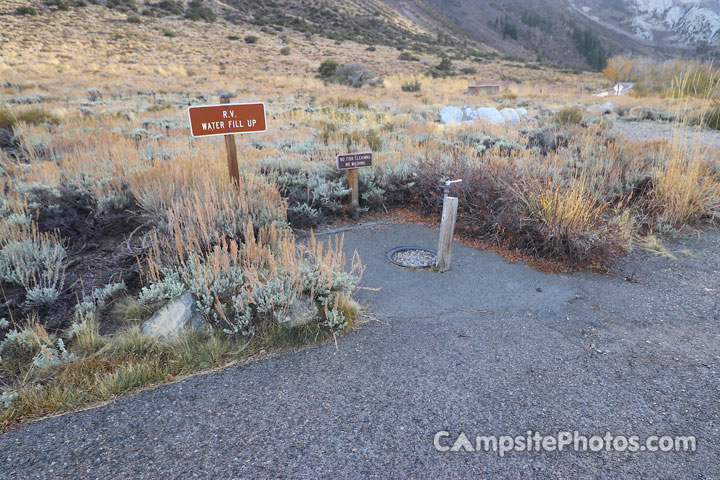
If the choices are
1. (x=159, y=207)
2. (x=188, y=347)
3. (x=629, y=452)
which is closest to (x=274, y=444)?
(x=188, y=347)

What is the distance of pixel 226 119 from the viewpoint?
4926mm

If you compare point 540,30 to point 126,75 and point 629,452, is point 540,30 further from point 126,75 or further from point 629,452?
point 629,452

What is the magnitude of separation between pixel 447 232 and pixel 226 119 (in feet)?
9.63

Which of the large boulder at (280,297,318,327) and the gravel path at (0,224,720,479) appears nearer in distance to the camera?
the gravel path at (0,224,720,479)

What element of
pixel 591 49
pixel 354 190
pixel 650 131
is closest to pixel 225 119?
pixel 354 190

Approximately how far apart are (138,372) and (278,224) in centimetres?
255

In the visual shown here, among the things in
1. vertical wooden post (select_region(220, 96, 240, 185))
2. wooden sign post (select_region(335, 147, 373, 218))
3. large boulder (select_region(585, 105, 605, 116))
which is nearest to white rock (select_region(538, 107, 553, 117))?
large boulder (select_region(585, 105, 605, 116))

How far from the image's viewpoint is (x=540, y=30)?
107m

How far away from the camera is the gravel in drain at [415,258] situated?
4.71 metres

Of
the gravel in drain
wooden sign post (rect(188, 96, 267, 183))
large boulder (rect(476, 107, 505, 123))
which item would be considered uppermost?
wooden sign post (rect(188, 96, 267, 183))

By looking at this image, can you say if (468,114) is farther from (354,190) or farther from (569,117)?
(354,190)

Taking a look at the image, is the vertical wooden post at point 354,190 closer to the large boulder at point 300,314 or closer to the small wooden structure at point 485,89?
the large boulder at point 300,314

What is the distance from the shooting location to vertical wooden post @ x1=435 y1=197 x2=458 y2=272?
425 centimetres

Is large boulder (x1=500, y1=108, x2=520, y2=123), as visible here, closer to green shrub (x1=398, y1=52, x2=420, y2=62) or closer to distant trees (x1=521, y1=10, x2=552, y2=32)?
green shrub (x1=398, y1=52, x2=420, y2=62)
